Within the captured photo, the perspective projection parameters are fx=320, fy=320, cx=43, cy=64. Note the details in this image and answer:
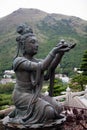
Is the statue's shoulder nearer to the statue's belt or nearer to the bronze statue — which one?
the bronze statue

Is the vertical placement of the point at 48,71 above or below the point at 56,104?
above

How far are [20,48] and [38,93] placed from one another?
878mm

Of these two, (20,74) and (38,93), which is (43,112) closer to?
(38,93)

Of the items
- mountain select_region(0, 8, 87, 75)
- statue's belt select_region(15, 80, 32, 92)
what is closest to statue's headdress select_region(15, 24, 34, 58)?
statue's belt select_region(15, 80, 32, 92)

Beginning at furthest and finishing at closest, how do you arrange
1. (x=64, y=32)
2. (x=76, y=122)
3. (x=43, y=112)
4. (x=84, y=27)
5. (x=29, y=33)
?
(x=84, y=27) → (x=64, y=32) → (x=76, y=122) → (x=29, y=33) → (x=43, y=112)

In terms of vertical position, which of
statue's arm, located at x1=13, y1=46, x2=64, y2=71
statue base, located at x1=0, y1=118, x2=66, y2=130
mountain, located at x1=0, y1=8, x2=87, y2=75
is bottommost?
mountain, located at x1=0, y1=8, x2=87, y2=75

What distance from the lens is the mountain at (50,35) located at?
4927cm

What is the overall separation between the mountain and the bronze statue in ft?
104

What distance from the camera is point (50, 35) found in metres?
68.4

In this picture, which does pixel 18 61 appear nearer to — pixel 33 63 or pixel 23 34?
pixel 33 63

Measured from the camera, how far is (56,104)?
5.41 m

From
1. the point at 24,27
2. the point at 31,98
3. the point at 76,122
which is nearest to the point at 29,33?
the point at 24,27

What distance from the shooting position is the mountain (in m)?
49.3

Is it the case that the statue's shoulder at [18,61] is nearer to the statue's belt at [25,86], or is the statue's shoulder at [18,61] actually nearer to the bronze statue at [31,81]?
the bronze statue at [31,81]
